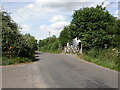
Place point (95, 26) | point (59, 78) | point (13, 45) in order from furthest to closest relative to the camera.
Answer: point (95, 26) < point (13, 45) < point (59, 78)

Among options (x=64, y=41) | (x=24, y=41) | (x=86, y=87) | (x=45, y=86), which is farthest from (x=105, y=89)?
(x=64, y=41)

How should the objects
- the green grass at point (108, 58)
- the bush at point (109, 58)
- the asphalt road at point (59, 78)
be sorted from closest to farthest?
the asphalt road at point (59, 78) → the green grass at point (108, 58) → the bush at point (109, 58)

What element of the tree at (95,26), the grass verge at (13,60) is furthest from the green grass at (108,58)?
the grass verge at (13,60)

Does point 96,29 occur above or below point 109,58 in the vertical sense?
above

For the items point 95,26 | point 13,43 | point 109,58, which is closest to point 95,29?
point 95,26

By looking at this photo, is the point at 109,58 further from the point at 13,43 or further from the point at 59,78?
the point at 13,43

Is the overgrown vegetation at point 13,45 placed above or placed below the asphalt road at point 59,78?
above

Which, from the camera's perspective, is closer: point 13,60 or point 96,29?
point 13,60

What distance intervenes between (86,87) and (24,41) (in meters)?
12.1

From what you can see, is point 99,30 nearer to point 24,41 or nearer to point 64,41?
point 24,41

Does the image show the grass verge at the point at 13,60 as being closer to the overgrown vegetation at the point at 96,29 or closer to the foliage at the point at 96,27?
the overgrown vegetation at the point at 96,29

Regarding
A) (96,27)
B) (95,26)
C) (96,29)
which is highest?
(95,26)

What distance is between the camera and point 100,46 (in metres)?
21.4

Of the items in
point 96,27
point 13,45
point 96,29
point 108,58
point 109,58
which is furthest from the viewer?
point 96,29
